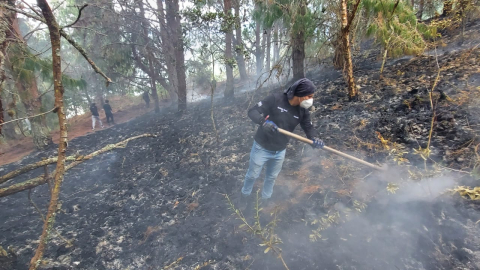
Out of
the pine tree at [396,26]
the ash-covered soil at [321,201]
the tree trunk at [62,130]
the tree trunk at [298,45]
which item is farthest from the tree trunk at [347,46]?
the tree trunk at [62,130]

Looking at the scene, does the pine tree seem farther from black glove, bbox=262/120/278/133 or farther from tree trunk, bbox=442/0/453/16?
black glove, bbox=262/120/278/133

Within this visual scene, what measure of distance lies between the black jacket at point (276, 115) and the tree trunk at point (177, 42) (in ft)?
26.6

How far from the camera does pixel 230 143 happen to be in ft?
20.6

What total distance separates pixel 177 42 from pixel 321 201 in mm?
9470

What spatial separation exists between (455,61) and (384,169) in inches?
156

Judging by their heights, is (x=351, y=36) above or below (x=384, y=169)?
above

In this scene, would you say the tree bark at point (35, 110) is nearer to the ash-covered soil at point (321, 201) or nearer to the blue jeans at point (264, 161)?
the ash-covered soil at point (321, 201)

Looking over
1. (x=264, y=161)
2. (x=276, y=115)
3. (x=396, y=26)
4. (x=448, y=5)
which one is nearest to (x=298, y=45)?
(x=396, y=26)

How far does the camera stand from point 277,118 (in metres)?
3.03

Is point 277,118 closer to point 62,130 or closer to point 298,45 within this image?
point 62,130

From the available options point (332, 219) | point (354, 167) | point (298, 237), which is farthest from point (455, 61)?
point (298, 237)

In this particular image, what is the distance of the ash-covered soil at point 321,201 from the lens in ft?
8.86

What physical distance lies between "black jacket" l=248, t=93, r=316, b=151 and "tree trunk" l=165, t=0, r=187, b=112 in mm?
8098

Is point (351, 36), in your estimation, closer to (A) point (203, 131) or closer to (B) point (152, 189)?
(A) point (203, 131)
